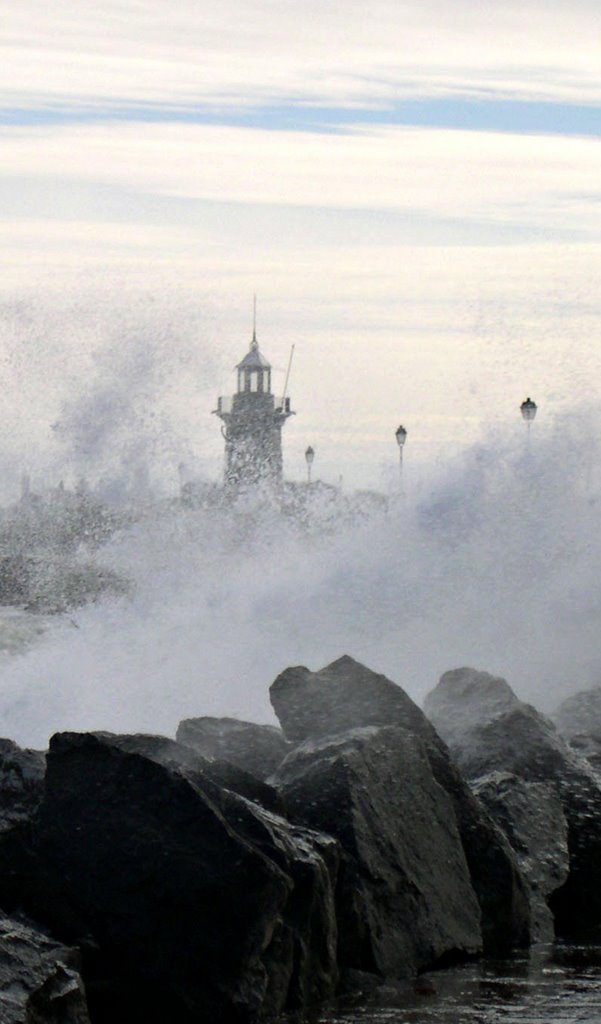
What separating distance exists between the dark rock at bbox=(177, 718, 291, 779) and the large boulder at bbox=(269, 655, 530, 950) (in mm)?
98

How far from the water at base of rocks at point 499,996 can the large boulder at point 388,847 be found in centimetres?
15

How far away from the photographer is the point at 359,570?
1755 cm

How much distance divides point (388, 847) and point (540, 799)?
4.67 ft

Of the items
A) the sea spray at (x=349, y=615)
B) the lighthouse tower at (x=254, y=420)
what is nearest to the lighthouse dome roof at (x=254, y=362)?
the lighthouse tower at (x=254, y=420)

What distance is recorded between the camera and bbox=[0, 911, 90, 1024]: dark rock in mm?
5348

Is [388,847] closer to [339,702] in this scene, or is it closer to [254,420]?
[339,702]

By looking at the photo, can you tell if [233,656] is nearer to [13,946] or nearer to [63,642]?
[63,642]

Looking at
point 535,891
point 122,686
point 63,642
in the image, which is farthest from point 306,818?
point 63,642

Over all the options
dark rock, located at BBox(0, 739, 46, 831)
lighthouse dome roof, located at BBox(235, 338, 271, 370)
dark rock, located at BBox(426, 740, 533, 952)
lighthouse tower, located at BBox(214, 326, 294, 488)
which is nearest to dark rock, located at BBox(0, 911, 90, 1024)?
dark rock, located at BBox(0, 739, 46, 831)

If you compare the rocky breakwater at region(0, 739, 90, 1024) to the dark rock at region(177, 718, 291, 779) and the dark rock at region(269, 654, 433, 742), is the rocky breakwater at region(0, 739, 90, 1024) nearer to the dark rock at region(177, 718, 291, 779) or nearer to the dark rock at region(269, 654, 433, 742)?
the dark rock at region(177, 718, 291, 779)

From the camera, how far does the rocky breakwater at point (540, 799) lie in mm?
8133

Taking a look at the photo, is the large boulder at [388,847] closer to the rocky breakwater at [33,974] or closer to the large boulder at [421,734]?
the large boulder at [421,734]

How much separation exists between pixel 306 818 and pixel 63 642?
10155 millimetres

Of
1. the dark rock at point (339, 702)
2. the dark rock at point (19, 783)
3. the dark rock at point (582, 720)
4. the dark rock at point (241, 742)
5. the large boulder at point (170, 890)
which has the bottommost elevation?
the large boulder at point (170, 890)
